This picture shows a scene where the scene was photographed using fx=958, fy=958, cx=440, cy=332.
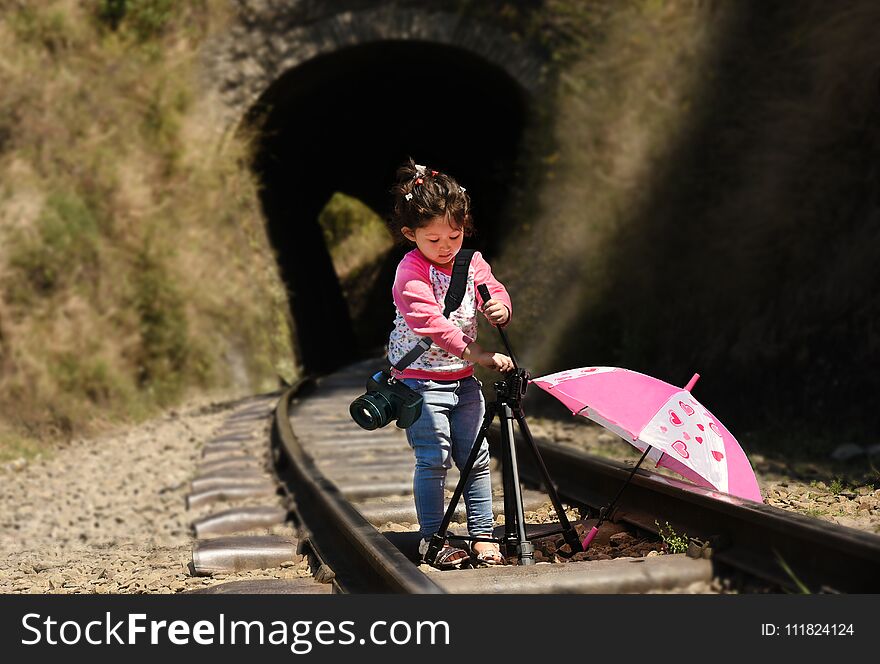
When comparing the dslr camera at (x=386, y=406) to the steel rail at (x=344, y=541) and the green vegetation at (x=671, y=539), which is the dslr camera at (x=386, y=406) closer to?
the steel rail at (x=344, y=541)

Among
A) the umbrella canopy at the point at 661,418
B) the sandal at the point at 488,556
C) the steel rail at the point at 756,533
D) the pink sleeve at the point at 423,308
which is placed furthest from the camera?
the sandal at the point at 488,556

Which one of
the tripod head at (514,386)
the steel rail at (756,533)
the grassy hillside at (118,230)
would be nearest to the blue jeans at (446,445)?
the tripod head at (514,386)

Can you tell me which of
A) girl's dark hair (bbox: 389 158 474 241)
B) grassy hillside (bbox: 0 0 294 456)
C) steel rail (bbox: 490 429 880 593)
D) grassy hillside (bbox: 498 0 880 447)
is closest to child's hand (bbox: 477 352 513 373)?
girl's dark hair (bbox: 389 158 474 241)

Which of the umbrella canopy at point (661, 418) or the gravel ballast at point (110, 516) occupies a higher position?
the umbrella canopy at point (661, 418)

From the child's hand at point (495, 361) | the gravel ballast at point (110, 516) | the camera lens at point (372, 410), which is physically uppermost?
the child's hand at point (495, 361)

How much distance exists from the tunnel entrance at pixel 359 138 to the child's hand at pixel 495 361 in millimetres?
8138

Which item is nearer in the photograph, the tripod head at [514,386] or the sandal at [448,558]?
the tripod head at [514,386]

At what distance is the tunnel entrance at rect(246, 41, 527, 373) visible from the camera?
539 inches

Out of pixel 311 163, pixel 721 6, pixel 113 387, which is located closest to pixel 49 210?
pixel 113 387

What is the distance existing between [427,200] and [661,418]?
99cm

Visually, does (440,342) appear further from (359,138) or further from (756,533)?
(359,138)

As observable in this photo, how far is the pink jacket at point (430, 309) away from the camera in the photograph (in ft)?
9.48

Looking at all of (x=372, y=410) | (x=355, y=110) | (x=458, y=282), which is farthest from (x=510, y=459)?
(x=355, y=110)

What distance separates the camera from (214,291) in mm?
12414
